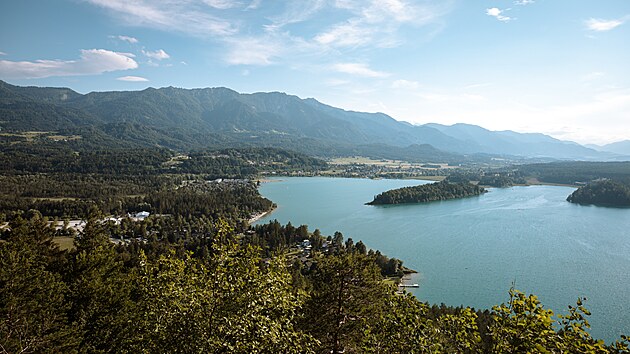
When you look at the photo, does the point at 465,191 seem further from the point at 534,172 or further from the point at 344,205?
the point at 534,172

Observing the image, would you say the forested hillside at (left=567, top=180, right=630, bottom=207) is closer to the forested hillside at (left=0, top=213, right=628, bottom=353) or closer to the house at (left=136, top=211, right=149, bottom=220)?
the house at (left=136, top=211, right=149, bottom=220)

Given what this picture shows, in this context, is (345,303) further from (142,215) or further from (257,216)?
(142,215)

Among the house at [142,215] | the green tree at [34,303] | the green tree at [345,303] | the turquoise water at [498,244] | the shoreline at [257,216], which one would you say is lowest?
the house at [142,215]

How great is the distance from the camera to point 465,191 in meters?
90.3

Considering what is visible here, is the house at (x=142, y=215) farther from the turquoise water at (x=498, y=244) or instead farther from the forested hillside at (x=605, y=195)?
the forested hillside at (x=605, y=195)

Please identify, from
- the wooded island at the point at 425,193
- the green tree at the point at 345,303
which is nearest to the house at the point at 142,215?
the wooded island at the point at 425,193

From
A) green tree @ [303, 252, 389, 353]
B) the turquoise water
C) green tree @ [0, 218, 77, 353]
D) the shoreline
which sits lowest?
the shoreline

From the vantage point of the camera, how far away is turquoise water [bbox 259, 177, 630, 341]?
1198 inches

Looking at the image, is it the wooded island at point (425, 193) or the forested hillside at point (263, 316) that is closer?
the forested hillside at point (263, 316)

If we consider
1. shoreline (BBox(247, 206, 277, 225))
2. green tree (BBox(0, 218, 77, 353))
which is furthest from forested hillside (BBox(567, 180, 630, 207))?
green tree (BBox(0, 218, 77, 353))

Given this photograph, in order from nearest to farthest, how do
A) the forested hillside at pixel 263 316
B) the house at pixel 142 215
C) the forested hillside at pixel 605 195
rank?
the forested hillside at pixel 263 316 → the house at pixel 142 215 → the forested hillside at pixel 605 195

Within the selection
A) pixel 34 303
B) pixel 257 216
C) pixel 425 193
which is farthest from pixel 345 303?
pixel 425 193

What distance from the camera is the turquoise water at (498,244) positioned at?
30422 mm

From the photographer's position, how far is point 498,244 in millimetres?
45719
